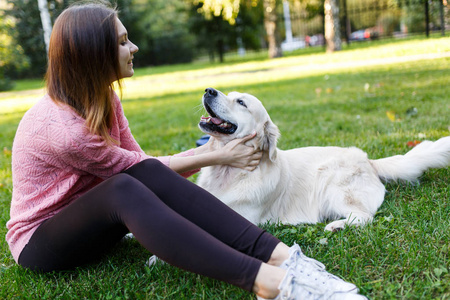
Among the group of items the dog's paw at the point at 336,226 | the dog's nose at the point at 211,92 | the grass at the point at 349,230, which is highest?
the dog's nose at the point at 211,92

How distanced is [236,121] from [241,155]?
0.30 m

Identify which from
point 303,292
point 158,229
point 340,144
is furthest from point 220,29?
point 303,292

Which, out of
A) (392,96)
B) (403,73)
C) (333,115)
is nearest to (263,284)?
(333,115)

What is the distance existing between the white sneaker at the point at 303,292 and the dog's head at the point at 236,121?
126cm

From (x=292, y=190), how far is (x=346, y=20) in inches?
843

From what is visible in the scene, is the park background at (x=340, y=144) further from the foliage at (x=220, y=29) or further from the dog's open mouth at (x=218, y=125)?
the foliage at (x=220, y=29)

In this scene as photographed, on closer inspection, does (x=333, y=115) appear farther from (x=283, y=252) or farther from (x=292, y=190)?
(x=283, y=252)

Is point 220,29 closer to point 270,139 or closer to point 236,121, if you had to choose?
point 236,121

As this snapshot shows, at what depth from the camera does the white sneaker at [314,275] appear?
1971 millimetres

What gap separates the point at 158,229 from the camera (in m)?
2.02

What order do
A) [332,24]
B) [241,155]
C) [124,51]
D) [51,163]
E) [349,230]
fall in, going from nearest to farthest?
[51,163] → [124,51] → [349,230] → [241,155] → [332,24]

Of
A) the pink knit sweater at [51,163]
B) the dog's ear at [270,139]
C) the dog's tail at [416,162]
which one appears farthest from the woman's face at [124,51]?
the dog's tail at [416,162]

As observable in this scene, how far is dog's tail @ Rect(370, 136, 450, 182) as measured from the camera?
3234 millimetres

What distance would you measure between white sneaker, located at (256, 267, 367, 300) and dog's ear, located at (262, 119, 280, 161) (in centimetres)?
117
